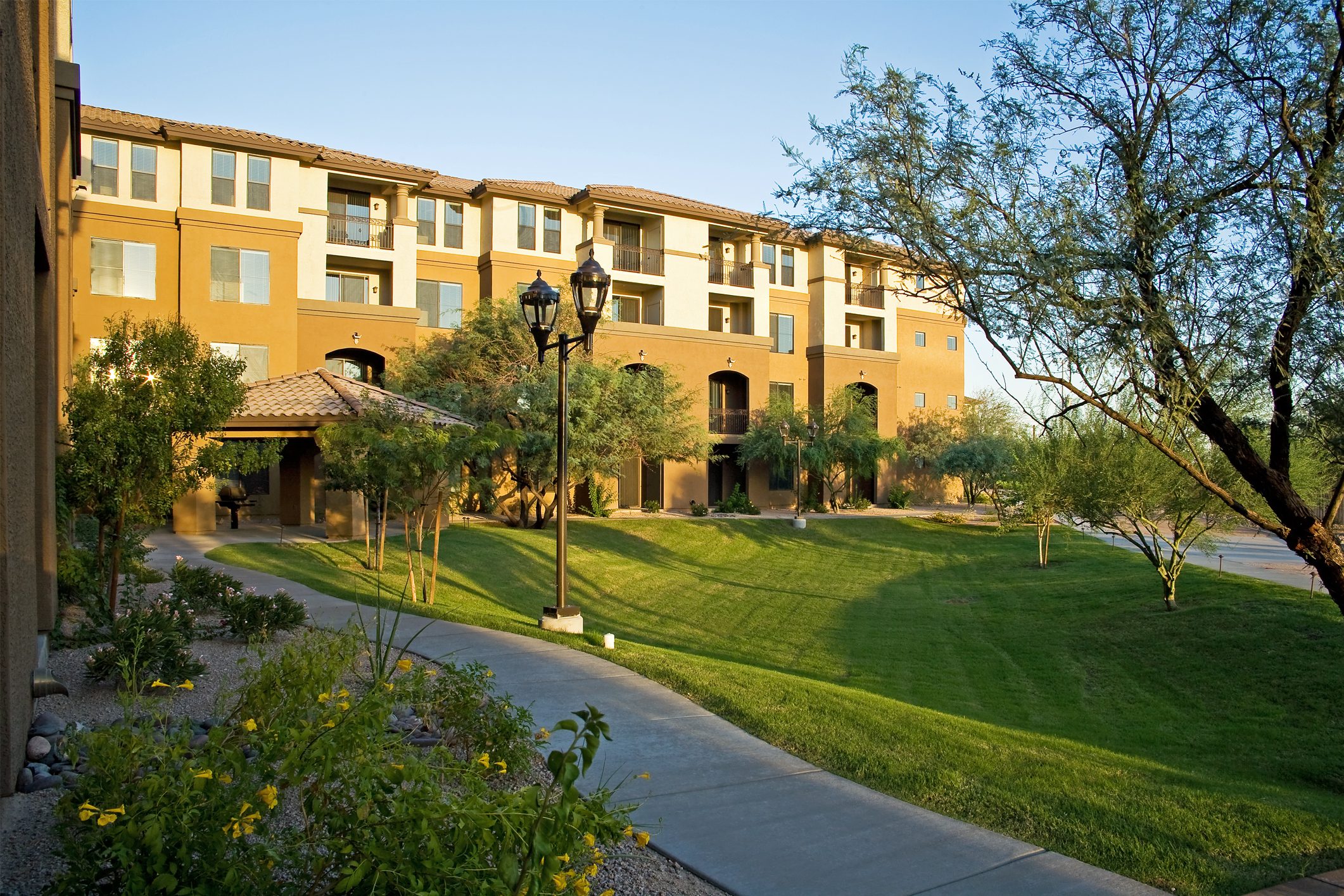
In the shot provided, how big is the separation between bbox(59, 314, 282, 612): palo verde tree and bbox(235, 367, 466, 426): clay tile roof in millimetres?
9806

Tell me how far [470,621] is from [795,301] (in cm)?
3675

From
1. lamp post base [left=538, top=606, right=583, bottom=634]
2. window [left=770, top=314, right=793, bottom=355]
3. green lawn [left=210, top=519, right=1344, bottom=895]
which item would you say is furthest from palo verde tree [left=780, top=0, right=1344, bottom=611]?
window [left=770, top=314, right=793, bottom=355]

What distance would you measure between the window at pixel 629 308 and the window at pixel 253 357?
15326 millimetres

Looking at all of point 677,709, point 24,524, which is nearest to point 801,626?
point 677,709

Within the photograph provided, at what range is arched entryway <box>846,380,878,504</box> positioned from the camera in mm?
45750

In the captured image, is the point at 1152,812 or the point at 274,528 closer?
the point at 1152,812

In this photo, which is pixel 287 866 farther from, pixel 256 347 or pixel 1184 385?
pixel 256 347

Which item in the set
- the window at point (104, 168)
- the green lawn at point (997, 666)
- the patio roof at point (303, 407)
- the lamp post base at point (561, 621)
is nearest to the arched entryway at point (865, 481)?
the green lawn at point (997, 666)

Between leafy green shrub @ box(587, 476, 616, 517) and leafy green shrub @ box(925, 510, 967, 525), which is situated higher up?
leafy green shrub @ box(587, 476, 616, 517)

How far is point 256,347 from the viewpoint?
29.0m

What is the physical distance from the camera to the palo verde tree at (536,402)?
28.9 metres

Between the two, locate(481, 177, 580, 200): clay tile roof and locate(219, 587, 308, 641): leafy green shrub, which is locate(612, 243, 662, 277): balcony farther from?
locate(219, 587, 308, 641): leafy green shrub

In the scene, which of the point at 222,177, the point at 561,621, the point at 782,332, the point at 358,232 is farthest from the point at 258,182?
the point at 782,332

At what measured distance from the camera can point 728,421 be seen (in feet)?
139
